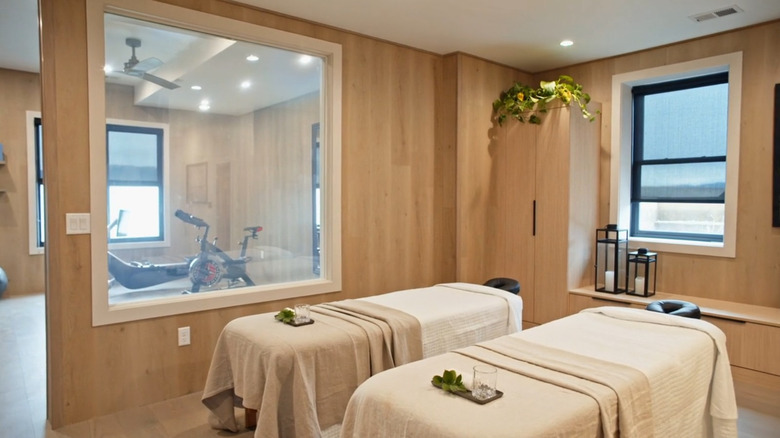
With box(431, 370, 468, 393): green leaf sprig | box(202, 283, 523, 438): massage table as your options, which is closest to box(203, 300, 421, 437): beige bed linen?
box(202, 283, 523, 438): massage table

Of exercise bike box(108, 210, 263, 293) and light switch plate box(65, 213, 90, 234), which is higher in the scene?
light switch plate box(65, 213, 90, 234)

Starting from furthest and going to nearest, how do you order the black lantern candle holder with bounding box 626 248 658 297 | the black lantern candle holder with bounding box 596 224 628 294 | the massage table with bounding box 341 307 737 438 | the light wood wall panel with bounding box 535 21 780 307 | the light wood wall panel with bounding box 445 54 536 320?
the light wood wall panel with bounding box 445 54 536 320
the black lantern candle holder with bounding box 596 224 628 294
the black lantern candle holder with bounding box 626 248 658 297
the light wood wall panel with bounding box 535 21 780 307
the massage table with bounding box 341 307 737 438

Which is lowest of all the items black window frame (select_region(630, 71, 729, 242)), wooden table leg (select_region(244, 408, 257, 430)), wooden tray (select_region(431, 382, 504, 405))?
wooden table leg (select_region(244, 408, 257, 430))

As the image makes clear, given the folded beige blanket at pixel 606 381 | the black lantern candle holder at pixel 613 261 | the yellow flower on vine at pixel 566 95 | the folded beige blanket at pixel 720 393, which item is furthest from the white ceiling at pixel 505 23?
the folded beige blanket at pixel 606 381

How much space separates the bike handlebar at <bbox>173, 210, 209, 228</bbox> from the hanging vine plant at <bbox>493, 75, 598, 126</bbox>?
2.77 meters

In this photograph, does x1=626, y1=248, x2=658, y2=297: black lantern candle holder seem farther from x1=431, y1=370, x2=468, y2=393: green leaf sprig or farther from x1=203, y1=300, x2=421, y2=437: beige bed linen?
x1=431, y1=370, x2=468, y2=393: green leaf sprig

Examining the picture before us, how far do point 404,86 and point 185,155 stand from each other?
6.25 ft

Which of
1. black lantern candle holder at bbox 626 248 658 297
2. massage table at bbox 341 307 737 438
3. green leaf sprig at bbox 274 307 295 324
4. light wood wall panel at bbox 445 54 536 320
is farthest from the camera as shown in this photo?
light wood wall panel at bbox 445 54 536 320

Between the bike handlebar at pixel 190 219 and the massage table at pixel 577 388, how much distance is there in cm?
200

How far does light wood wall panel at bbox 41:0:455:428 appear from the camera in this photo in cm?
266

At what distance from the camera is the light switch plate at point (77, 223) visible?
269 cm

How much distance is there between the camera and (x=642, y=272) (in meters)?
4.22

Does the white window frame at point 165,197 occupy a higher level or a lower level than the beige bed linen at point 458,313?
higher

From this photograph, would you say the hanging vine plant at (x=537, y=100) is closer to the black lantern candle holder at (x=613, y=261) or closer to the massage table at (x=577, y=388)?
the black lantern candle holder at (x=613, y=261)
